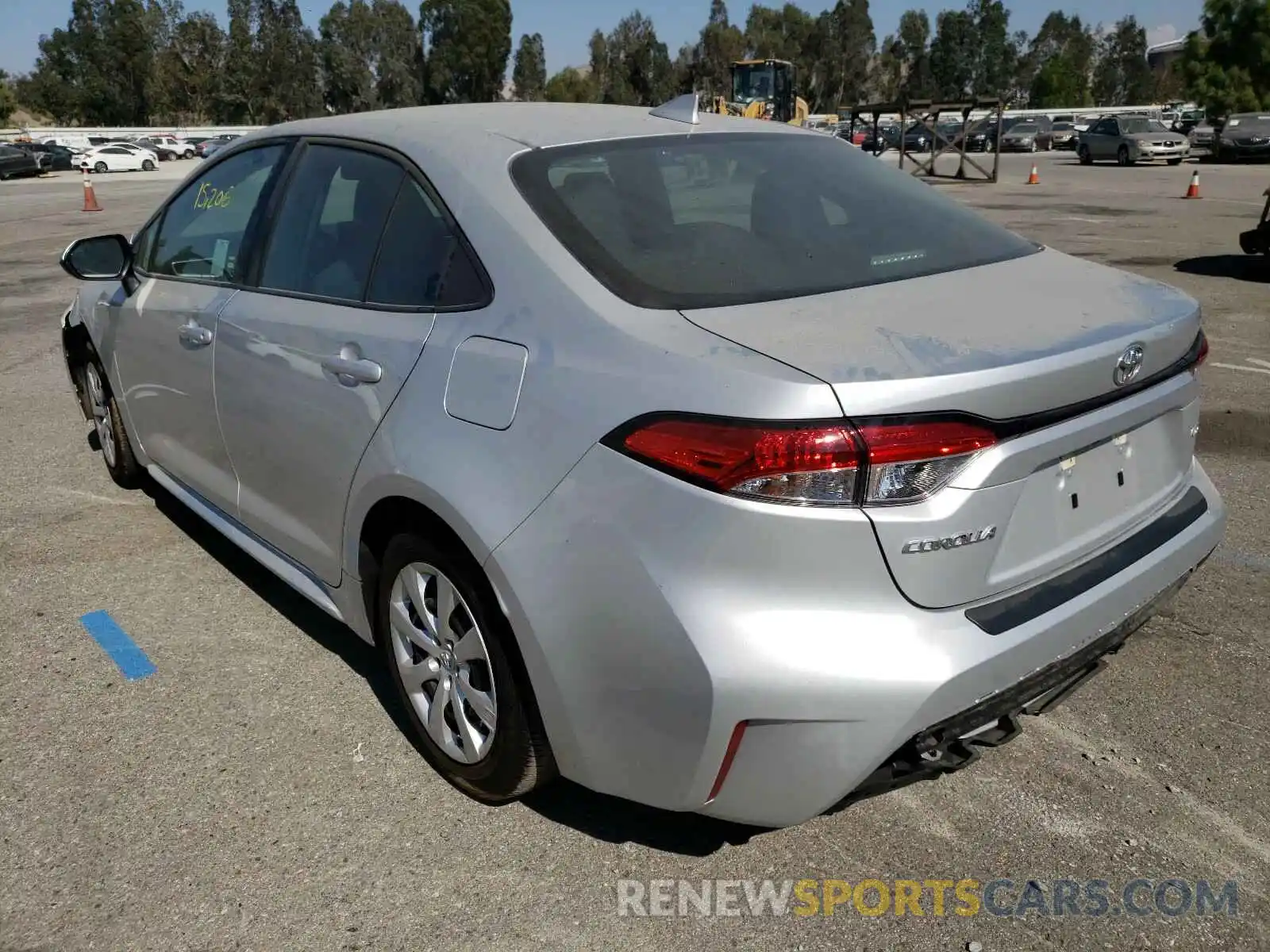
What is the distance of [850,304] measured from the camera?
2.37 metres

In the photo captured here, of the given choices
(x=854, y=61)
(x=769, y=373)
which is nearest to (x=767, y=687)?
(x=769, y=373)

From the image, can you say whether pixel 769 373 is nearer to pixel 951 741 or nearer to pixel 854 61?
pixel 951 741

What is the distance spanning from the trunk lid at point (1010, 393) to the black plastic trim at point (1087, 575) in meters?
0.03

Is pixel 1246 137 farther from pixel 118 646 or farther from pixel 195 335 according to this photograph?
pixel 118 646

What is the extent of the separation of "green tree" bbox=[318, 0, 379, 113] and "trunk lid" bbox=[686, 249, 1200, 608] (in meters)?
95.4

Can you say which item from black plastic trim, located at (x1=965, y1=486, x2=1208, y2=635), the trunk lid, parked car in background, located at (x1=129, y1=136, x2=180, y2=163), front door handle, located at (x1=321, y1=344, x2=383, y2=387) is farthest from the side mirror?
parked car in background, located at (x1=129, y1=136, x2=180, y2=163)

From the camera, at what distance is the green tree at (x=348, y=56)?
95.2 meters

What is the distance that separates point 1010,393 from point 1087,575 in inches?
21.9

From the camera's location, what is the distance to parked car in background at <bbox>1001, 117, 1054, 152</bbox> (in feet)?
159

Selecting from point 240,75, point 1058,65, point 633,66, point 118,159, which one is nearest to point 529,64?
point 633,66

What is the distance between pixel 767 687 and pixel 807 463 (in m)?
0.42

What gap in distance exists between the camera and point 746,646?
2000mm

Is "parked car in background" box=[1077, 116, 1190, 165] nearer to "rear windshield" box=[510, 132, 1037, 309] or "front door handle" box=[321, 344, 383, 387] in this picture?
"rear windshield" box=[510, 132, 1037, 309]

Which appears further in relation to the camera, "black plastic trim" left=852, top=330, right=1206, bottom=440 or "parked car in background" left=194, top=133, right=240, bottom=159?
"parked car in background" left=194, top=133, right=240, bottom=159
